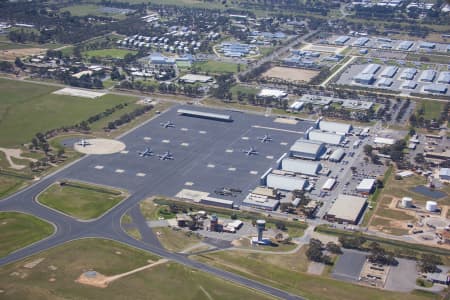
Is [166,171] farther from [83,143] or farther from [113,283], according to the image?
[113,283]

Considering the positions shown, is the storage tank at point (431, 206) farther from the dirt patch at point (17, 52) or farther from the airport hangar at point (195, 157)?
the dirt patch at point (17, 52)

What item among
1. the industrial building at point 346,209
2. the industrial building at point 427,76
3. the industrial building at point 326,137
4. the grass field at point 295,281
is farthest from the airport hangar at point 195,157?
the industrial building at point 427,76

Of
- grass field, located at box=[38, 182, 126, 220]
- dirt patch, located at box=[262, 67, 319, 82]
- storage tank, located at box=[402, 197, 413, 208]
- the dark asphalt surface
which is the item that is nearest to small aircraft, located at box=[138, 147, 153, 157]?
the dark asphalt surface

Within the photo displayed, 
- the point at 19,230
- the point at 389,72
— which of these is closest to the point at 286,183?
the point at 19,230

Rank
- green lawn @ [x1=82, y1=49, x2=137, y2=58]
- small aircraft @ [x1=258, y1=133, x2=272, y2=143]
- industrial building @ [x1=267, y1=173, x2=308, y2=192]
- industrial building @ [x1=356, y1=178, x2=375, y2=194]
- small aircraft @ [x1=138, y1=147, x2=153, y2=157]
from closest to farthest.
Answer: industrial building @ [x1=356, y1=178, x2=375, y2=194], industrial building @ [x1=267, y1=173, x2=308, y2=192], small aircraft @ [x1=138, y1=147, x2=153, y2=157], small aircraft @ [x1=258, y1=133, x2=272, y2=143], green lawn @ [x1=82, y1=49, x2=137, y2=58]

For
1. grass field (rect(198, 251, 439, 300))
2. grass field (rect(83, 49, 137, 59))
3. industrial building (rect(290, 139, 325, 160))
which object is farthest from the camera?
grass field (rect(83, 49, 137, 59))

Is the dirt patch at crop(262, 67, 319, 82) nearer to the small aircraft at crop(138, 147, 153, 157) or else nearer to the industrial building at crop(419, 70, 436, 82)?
the industrial building at crop(419, 70, 436, 82)
